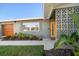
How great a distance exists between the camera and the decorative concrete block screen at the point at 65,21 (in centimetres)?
952

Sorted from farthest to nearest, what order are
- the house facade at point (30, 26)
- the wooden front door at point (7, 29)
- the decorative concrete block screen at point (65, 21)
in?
the house facade at point (30, 26) < the wooden front door at point (7, 29) < the decorative concrete block screen at point (65, 21)

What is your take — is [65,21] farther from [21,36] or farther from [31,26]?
[31,26]

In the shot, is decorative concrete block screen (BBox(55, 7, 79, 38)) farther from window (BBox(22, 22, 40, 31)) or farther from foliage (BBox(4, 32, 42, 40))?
window (BBox(22, 22, 40, 31))

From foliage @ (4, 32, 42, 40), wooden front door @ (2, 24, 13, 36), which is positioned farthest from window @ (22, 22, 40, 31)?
wooden front door @ (2, 24, 13, 36)

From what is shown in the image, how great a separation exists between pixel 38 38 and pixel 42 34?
867mm

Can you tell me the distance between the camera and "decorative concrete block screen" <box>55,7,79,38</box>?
9.52 meters

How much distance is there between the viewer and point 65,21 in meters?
9.77

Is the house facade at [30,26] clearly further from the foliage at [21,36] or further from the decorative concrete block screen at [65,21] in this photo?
the decorative concrete block screen at [65,21]

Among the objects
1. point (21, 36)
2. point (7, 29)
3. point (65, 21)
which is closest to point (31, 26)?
point (21, 36)

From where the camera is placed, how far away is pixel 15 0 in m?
6.89

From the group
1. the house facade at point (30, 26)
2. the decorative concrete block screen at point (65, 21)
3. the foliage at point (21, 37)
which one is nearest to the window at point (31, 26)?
the house facade at point (30, 26)

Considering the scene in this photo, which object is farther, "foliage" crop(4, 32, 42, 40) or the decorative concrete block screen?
"foliage" crop(4, 32, 42, 40)

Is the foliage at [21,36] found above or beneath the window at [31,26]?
beneath

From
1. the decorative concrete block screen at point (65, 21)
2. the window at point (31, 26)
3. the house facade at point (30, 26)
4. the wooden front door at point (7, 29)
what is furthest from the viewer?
the window at point (31, 26)
